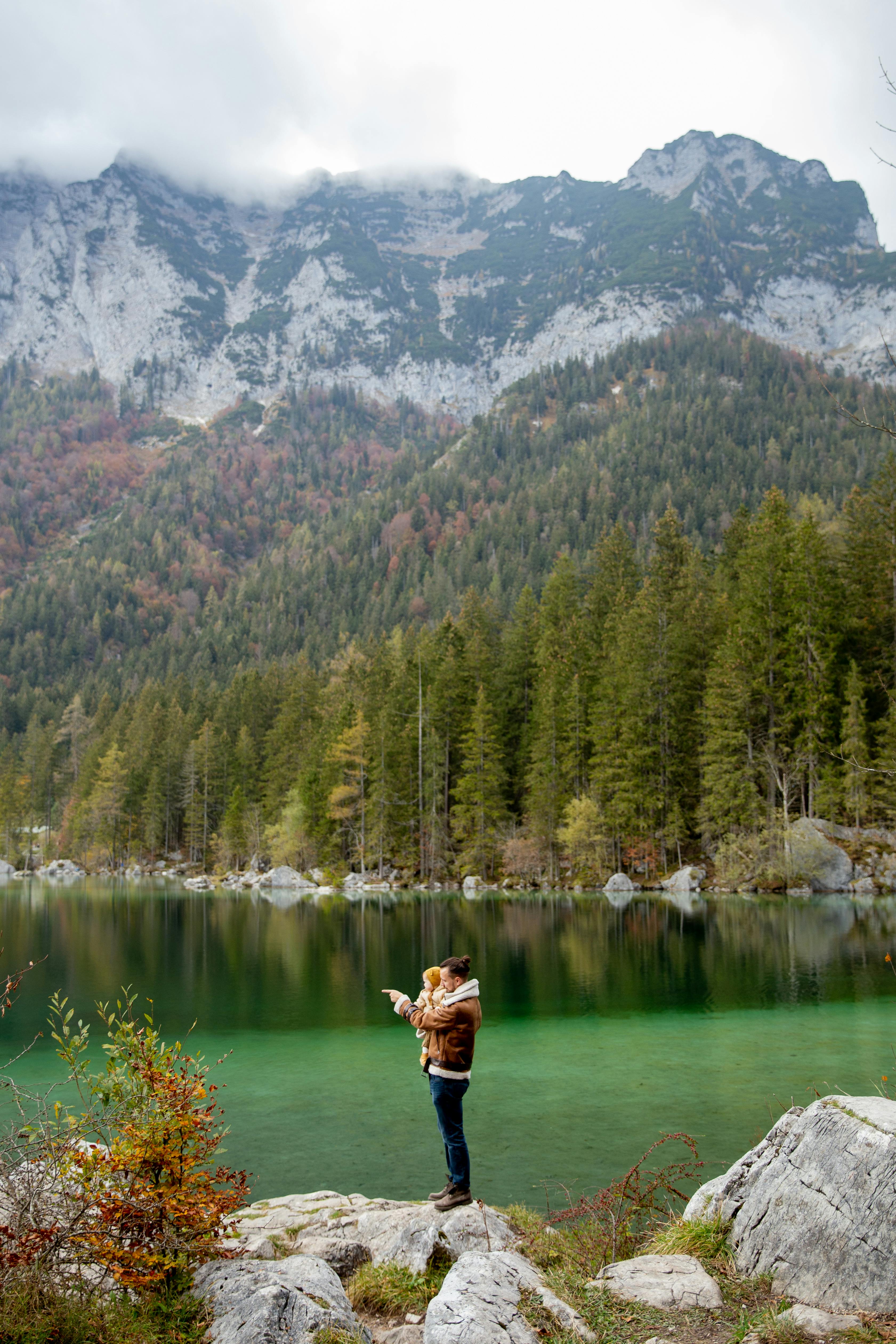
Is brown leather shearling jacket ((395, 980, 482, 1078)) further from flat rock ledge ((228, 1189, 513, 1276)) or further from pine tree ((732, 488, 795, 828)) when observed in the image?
pine tree ((732, 488, 795, 828))

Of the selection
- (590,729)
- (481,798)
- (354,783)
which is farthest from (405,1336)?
(354,783)

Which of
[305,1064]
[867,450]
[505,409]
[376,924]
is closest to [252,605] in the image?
[505,409]

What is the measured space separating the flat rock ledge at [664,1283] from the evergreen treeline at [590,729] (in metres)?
40.3

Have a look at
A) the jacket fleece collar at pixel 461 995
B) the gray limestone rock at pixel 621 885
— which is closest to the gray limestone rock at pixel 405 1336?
the jacket fleece collar at pixel 461 995

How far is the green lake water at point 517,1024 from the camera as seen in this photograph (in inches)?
458

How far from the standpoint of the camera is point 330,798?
63844mm

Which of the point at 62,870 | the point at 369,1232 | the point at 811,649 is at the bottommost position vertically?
the point at 62,870

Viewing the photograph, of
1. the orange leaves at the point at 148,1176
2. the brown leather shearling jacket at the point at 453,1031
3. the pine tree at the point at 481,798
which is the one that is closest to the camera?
the orange leaves at the point at 148,1176

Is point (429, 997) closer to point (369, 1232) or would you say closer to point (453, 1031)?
point (453, 1031)

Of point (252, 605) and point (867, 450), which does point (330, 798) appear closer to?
point (252, 605)

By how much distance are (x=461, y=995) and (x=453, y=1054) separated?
49cm

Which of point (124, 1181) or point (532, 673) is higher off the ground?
point (532, 673)

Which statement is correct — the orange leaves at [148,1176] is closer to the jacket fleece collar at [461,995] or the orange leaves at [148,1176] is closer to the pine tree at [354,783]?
the jacket fleece collar at [461,995]

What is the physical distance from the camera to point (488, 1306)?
16.7ft
